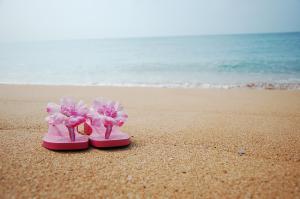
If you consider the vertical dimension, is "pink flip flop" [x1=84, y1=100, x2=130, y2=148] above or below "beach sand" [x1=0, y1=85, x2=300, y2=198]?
above

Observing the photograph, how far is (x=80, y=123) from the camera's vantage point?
1.86 meters

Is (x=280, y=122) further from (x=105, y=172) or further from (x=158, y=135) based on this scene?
(x=105, y=172)

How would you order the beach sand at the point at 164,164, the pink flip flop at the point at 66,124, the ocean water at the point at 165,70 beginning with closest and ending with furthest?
the beach sand at the point at 164,164
the pink flip flop at the point at 66,124
the ocean water at the point at 165,70

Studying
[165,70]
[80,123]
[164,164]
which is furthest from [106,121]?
[165,70]

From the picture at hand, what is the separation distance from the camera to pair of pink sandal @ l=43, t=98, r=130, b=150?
1841 mm

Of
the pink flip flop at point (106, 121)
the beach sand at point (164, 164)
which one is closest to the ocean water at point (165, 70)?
the beach sand at point (164, 164)

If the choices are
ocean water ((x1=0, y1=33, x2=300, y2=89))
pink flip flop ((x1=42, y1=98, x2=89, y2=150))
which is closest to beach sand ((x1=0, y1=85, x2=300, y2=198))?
pink flip flop ((x1=42, y1=98, x2=89, y2=150))

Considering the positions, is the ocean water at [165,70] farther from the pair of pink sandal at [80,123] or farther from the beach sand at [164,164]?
the pair of pink sandal at [80,123]

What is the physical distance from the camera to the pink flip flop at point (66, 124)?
183cm

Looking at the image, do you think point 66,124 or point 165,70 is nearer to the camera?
point 66,124

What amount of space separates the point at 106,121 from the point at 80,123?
0.56 ft

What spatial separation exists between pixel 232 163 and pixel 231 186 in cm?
33

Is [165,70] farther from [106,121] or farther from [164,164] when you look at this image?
[164,164]

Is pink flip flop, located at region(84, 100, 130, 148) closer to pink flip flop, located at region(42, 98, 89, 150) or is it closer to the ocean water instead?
pink flip flop, located at region(42, 98, 89, 150)
